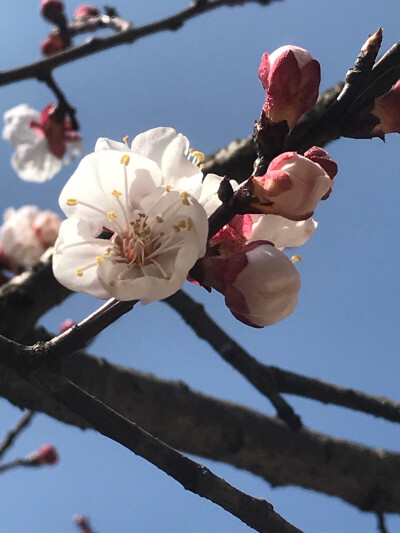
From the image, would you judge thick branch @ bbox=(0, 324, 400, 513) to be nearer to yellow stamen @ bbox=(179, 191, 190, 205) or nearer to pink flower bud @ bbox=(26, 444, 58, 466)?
yellow stamen @ bbox=(179, 191, 190, 205)

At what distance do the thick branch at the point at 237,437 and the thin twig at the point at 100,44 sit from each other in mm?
927

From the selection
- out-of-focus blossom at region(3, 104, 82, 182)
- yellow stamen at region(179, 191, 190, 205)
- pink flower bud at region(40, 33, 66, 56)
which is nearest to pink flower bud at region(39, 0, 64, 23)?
pink flower bud at region(40, 33, 66, 56)

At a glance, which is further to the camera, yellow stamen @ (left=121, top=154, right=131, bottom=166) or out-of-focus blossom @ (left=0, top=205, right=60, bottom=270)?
out-of-focus blossom @ (left=0, top=205, right=60, bottom=270)

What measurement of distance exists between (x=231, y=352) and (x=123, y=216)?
102 centimetres

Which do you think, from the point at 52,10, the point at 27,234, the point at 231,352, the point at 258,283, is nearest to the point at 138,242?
the point at 258,283

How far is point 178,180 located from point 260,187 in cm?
16

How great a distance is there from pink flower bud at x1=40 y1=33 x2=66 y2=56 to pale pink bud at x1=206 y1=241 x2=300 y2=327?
2.65 meters

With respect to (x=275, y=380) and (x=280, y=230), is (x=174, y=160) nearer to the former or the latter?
(x=280, y=230)

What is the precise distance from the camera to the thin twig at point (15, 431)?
2.60 m

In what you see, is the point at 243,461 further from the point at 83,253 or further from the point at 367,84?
the point at 367,84

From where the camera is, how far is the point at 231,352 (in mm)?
1823

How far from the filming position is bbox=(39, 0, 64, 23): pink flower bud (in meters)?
2.87

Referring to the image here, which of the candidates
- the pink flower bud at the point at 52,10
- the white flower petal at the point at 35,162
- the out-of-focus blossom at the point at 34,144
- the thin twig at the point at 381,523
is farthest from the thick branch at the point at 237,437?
the pink flower bud at the point at 52,10

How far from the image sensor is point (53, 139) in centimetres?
294
